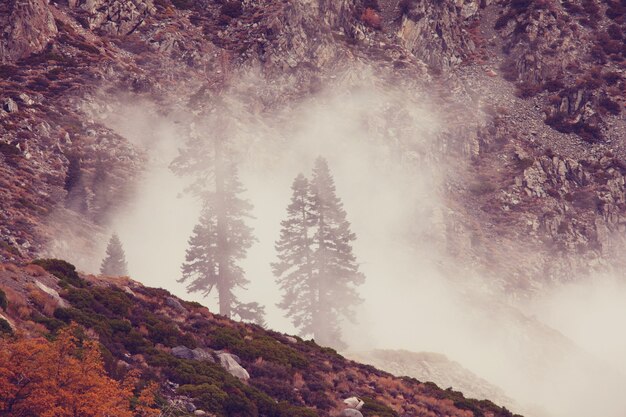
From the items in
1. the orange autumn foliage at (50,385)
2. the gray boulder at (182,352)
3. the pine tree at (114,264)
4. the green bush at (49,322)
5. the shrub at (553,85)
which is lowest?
the orange autumn foliage at (50,385)

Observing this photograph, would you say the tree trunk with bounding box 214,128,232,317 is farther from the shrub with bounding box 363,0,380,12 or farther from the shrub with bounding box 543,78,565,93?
the shrub with bounding box 543,78,565,93

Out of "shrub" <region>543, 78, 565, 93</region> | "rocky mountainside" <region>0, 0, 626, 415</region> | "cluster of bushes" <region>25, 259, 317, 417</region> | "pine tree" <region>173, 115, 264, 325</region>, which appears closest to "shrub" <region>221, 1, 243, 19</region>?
"rocky mountainside" <region>0, 0, 626, 415</region>

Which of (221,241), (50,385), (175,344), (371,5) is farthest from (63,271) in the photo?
(371,5)

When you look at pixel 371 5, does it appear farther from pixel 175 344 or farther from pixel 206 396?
pixel 206 396

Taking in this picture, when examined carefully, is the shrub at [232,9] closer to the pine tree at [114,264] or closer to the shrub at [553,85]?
the shrub at [553,85]

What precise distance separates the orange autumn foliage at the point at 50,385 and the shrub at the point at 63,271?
39.4ft

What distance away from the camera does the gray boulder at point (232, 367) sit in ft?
71.8

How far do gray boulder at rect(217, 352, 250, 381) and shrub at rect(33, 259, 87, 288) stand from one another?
5886 mm

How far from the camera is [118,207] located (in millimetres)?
58250

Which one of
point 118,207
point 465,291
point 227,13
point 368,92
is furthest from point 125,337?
point 227,13

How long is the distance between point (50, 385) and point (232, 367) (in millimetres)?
11477

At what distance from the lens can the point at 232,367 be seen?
72.5 ft

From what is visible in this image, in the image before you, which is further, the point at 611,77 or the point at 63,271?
the point at 611,77

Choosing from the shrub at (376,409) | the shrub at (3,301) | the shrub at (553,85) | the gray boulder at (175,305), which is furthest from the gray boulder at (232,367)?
the shrub at (553,85)
